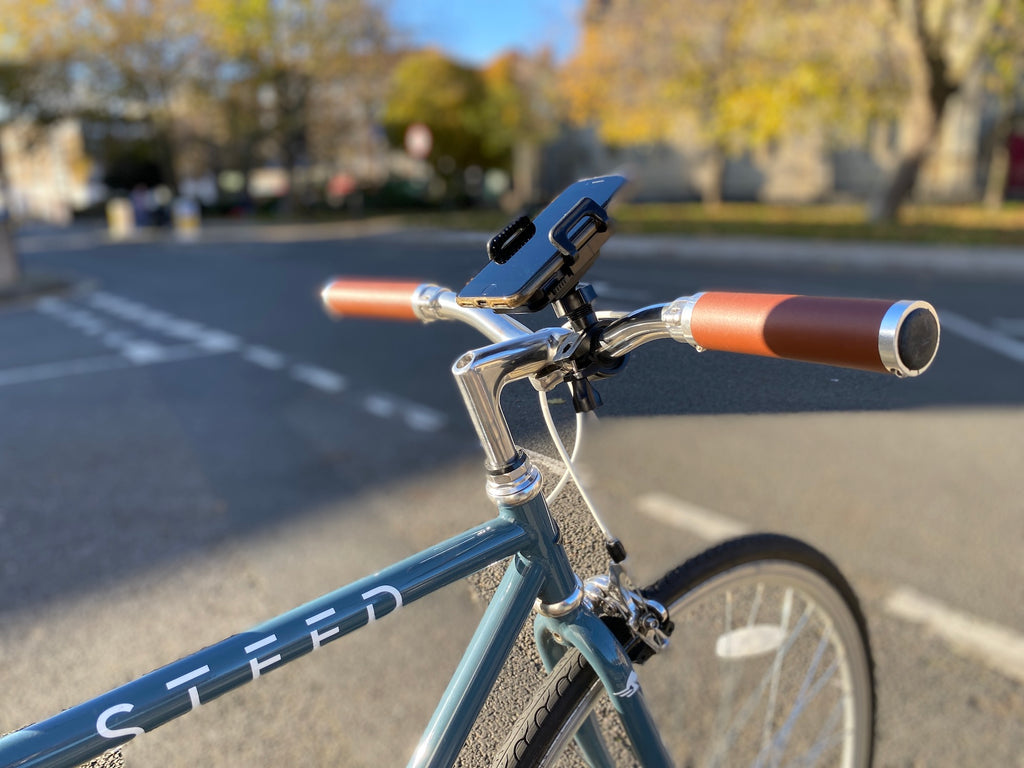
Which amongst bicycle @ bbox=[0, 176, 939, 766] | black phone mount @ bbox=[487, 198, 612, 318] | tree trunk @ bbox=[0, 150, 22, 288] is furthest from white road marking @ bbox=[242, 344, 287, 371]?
tree trunk @ bbox=[0, 150, 22, 288]

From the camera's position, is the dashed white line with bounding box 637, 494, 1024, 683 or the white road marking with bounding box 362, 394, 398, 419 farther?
the white road marking with bounding box 362, 394, 398, 419

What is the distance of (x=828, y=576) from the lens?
1.61 metres

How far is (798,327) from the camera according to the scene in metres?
0.88

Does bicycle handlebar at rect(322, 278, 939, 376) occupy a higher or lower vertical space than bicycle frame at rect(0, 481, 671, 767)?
higher

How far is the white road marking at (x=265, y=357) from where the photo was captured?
7017 millimetres

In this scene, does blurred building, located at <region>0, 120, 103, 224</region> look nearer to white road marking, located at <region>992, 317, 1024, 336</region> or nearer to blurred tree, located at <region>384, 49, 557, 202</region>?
blurred tree, located at <region>384, 49, 557, 202</region>

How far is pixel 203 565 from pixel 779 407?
274 cm

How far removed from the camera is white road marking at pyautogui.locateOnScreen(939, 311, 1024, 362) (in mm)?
6246

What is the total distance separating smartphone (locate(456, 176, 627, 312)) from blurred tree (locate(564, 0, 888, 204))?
1515 cm

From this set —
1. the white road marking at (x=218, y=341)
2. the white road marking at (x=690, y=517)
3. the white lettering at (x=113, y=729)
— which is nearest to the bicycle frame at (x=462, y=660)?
the white lettering at (x=113, y=729)

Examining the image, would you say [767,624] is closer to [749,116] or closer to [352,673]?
[352,673]

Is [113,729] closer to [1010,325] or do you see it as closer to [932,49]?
[1010,325]

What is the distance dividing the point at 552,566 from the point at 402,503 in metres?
2.90

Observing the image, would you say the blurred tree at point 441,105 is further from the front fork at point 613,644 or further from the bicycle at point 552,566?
the front fork at point 613,644
